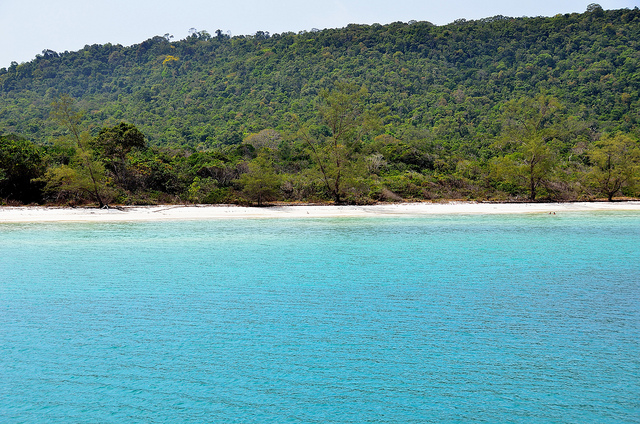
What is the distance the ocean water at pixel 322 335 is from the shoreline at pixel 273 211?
927 cm

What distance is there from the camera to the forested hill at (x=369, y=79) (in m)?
52.7

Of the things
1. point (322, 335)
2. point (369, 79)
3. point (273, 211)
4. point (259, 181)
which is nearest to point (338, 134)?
point (259, 181)

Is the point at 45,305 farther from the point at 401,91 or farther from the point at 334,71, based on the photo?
the point at 334,71

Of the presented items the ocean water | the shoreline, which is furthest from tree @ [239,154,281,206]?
the ocean water

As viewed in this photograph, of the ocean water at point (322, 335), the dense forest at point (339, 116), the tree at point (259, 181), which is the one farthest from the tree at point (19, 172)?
the ocean water at point (322, 335)

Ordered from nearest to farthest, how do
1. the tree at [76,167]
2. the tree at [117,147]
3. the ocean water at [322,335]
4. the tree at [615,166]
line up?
the ocean water at [322,335]
the tree at [76,167]
the tree at [615,166]
the tree at [117,147]

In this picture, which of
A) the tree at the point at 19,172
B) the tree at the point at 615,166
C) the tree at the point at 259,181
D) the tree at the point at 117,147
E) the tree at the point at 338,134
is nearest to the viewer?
the tree at the point at 19,172

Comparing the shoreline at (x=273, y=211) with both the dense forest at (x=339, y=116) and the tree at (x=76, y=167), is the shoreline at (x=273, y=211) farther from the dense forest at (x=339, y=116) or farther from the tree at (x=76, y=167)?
the dense forest at (x=339, y=116)

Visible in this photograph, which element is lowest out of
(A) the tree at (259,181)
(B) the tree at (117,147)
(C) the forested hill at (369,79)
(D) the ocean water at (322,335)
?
(D) the ocean water at (322,335)

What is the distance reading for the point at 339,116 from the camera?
26719 millimetres

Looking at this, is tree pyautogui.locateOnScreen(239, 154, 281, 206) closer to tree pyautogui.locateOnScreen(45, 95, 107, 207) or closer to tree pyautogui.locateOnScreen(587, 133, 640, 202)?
tree pyautogui.locateOnScreen(45, 95, 107, 207)

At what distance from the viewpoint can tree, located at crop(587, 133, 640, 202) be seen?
2712 centimetres

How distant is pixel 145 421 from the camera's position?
4512 mm

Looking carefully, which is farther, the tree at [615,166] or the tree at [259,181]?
the tree at [615,166]
